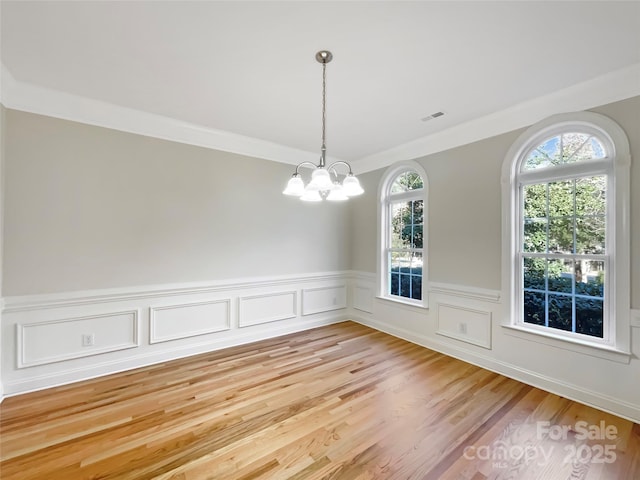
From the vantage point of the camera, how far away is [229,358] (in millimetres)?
3254

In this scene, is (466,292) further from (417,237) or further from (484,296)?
(417,237)

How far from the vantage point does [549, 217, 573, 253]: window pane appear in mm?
2639

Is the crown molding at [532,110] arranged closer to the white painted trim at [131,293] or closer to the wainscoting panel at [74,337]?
the white painted trim at [131,293]

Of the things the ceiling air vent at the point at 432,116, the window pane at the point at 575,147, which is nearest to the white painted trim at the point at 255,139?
the window pane at the point at 575,147

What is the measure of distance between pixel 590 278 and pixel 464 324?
49.0 inches

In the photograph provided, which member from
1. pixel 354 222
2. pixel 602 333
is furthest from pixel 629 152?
pixel 354 222

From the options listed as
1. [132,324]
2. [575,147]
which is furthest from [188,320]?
[575,147]

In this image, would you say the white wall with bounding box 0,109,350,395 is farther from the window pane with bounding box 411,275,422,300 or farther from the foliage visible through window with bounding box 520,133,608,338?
the foliage visible through window with bounding box 520,133,608,338

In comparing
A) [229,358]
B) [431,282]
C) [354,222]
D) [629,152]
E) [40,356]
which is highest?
[629,152]

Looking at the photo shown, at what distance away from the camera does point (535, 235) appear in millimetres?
2850

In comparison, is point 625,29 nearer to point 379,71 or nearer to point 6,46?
point 379,71

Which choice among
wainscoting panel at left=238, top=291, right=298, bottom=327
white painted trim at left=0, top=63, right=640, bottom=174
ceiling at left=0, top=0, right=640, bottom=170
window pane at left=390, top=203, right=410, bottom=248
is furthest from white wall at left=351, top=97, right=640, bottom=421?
wainscoting panel at left=238, top=291, right=298, bottom=327

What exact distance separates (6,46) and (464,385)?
463 centimetres

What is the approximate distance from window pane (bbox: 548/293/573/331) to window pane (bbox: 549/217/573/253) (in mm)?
456
